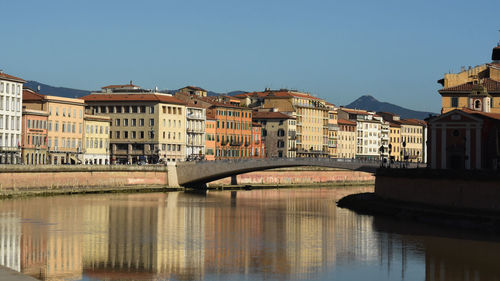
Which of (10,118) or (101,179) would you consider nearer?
(101,179)

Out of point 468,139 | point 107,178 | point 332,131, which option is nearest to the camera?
point 468,139

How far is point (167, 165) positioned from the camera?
101875 millimetres

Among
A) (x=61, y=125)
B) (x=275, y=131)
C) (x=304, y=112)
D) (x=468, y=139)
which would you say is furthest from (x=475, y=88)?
(x=304, y=112)

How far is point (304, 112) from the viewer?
157 meters

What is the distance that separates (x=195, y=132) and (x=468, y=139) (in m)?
61.9

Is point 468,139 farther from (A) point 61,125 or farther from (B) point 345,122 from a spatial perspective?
(B) point 345,122

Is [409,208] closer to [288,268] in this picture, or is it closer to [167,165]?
[288,268]

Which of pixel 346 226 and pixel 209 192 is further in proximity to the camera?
pixel 209 192

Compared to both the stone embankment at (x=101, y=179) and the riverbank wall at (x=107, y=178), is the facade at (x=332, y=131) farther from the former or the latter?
the stone embankment at (x=101, y=179)

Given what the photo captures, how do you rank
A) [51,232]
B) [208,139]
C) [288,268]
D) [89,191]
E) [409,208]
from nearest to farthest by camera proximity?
[288,268] < [51,232] < [409,208] < [89,191] < [208,139]

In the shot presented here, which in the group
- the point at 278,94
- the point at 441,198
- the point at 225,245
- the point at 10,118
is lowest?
the point at 225,245

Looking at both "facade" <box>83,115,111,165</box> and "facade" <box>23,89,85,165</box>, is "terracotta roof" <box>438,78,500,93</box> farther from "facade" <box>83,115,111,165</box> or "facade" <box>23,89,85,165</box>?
"facade" <box>83,115,111,165</box>

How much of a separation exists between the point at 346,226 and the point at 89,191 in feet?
105

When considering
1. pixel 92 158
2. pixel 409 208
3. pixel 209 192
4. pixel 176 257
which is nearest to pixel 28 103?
pixel 92 158
